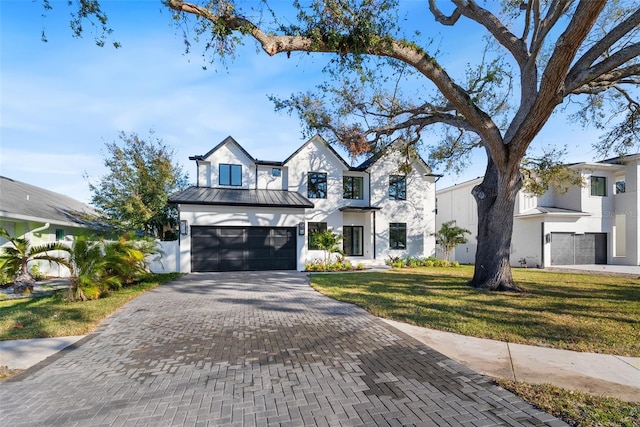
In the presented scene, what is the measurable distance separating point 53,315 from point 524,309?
11.5 meters

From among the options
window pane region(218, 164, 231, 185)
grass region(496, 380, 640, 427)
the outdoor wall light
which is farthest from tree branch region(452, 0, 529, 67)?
the outdoor wall light

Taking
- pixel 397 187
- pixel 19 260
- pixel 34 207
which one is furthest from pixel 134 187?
pixel 397 187

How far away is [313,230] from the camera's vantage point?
61.4 ft

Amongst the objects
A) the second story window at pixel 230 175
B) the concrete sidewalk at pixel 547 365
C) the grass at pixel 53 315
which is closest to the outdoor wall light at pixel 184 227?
the second story window at pixel 230 175

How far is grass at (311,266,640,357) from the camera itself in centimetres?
551

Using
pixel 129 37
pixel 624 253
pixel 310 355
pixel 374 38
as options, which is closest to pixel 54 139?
pixel 129 37

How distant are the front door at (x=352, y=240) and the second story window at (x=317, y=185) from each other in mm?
2830

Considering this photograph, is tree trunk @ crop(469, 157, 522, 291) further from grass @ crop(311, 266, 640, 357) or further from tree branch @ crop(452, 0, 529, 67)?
tree branch @ crop(452, 0, 529, 67)

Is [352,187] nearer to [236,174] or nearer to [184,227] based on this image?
[236,174]

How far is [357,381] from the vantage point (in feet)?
12.8

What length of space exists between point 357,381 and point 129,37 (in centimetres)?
907

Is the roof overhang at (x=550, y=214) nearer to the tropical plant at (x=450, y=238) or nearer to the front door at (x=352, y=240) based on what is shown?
the tropical plant at (x=450, y=238)

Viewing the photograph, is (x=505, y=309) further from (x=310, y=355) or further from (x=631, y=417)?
(x=310, y=355)

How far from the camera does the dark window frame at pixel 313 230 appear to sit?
59.8 feet
